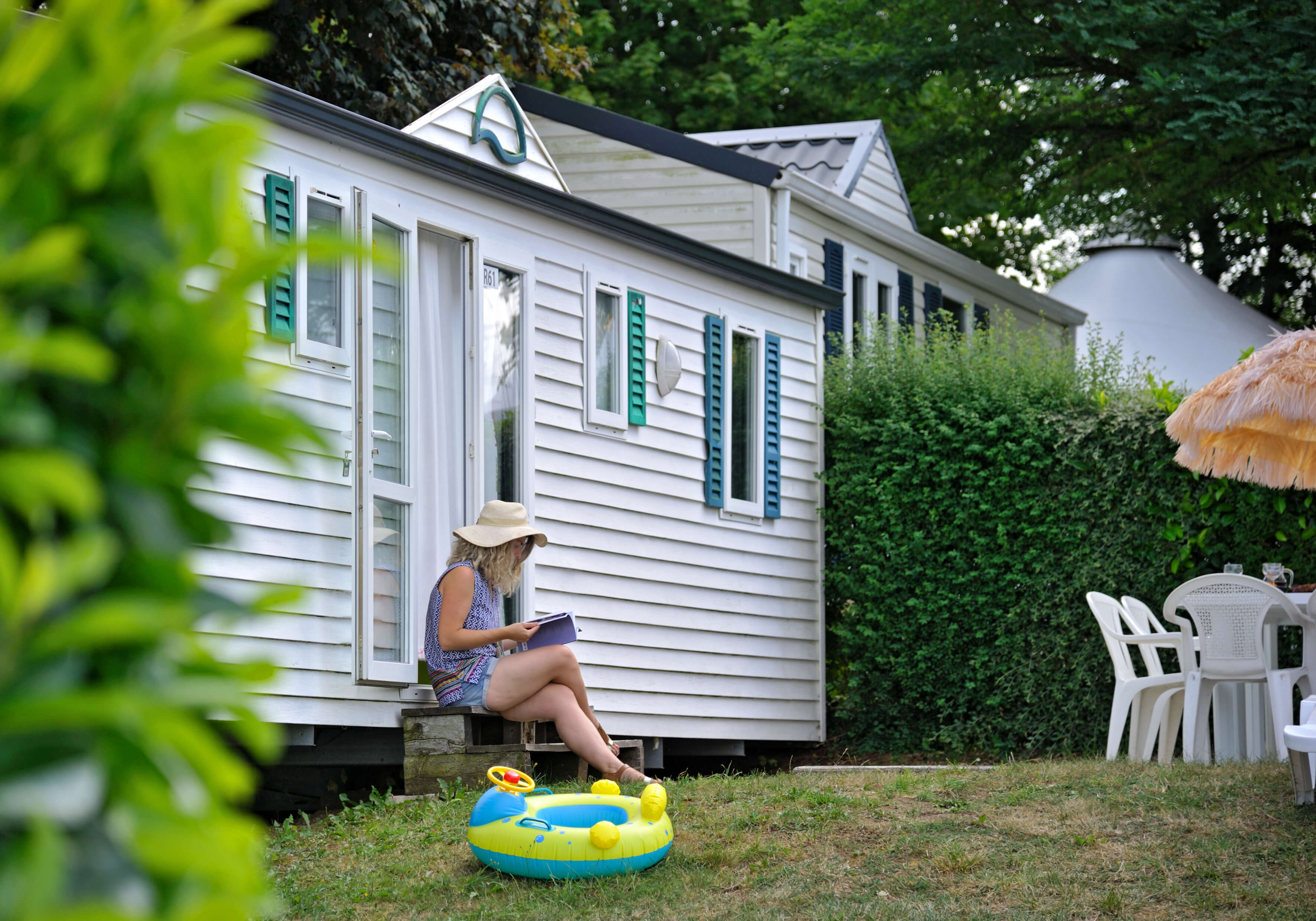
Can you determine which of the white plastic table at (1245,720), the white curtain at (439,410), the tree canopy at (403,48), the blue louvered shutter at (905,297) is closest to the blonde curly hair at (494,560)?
the white curtain at (439,410)

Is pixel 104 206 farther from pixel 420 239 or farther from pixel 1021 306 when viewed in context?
pixel 1021 306

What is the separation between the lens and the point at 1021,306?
16.4m

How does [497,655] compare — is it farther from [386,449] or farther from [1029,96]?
[1029,96]

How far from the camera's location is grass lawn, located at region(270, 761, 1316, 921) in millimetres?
4848

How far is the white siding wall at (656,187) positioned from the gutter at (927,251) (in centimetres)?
43

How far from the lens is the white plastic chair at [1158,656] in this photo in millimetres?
8203

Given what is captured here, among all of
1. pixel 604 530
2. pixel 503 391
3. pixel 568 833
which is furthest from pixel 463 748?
pixel 604 530

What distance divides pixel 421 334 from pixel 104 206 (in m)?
6.48

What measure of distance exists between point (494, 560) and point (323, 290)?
147 cm

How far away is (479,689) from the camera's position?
670cm

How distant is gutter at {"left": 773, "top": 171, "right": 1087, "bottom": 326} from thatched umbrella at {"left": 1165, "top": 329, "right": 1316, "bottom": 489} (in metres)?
4.64

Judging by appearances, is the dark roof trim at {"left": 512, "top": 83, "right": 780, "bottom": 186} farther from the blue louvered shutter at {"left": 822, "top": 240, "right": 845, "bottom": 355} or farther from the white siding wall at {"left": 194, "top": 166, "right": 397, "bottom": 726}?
the white siding wall at {"left": 194, "top": 166, "right": 397, "bottom": 726}

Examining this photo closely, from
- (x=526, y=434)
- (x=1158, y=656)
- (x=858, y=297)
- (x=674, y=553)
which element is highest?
(x=858, y=297)

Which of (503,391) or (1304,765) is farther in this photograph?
(503,391)
